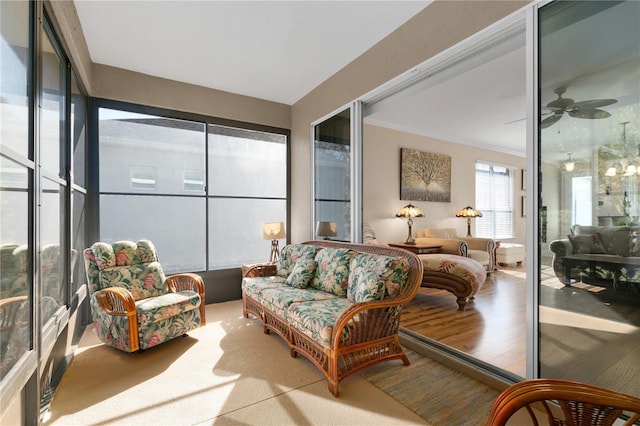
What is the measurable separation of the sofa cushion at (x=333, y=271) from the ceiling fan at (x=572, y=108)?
189 centimetres

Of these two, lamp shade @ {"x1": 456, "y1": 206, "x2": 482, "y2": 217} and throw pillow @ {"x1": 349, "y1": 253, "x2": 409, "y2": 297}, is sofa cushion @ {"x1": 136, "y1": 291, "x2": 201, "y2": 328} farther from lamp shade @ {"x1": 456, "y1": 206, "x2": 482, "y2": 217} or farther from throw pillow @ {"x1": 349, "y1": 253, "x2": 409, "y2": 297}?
lamp shade @ {"x1": 456, "y1": 206, "x2": 482, "y2": 217}

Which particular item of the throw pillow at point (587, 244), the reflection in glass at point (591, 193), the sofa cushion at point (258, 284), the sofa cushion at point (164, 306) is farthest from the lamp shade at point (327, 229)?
the throw pillow at point (587, 244)

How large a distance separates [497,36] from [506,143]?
5.87m

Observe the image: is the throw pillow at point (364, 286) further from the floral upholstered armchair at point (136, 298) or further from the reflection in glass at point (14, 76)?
the reflection in glass at point (14, 76)

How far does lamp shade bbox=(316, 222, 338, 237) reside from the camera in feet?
13.0

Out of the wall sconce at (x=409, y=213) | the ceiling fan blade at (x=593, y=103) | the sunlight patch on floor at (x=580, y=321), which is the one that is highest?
the ceiling fan blade at (x=593, y=103)

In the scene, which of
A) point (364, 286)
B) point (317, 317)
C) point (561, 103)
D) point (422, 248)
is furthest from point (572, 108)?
point (422, 248)

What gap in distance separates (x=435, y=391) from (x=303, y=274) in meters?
1.60

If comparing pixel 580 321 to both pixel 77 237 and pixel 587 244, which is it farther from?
pixel 77 237

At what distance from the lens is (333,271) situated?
3.04 m

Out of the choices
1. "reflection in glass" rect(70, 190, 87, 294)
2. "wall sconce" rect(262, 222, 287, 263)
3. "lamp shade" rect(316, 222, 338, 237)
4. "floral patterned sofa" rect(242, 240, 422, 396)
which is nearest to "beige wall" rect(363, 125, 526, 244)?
"lamp shade" rect(316, 222, 338, 237)

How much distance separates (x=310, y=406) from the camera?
77.3 inches

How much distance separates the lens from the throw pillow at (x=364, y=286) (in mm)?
2355

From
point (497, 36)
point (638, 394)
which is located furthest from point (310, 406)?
point (497, 36)
